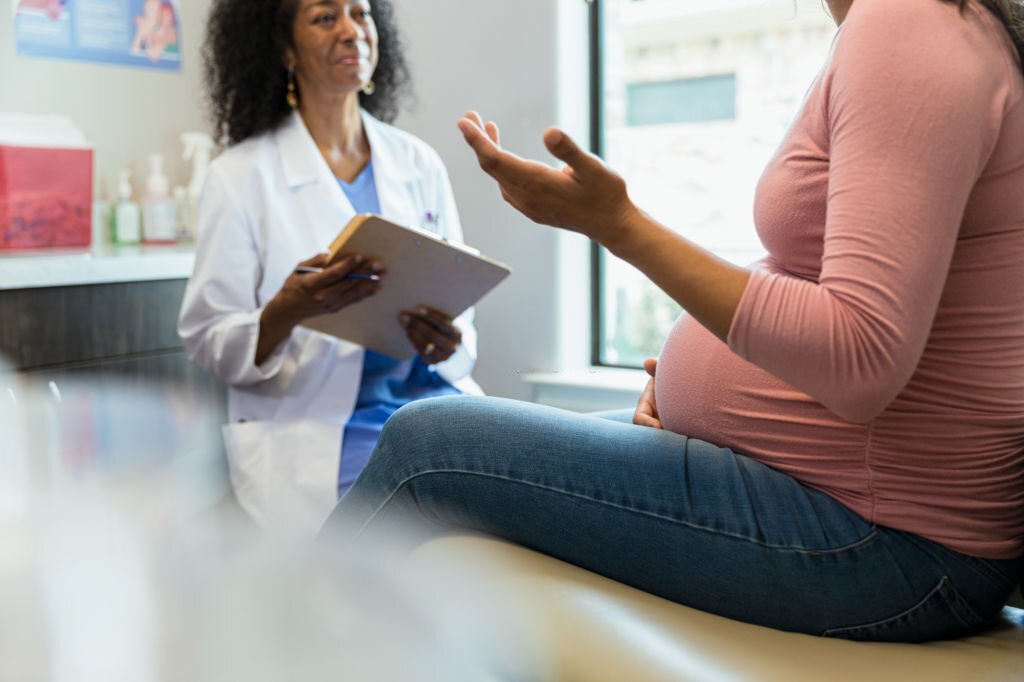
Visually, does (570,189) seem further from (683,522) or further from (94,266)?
(94,266)

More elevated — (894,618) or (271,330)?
(271,330)

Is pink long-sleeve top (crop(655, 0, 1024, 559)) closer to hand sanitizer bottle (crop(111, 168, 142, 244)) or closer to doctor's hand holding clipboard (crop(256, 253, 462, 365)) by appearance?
doctor's hand holding clipboard (crop(256, 253, 462, 365))

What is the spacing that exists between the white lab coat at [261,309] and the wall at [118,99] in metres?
0.47

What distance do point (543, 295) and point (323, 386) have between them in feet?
2.04

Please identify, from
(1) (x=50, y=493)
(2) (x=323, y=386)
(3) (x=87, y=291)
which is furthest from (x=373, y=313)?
(1) (x=50, y=493)

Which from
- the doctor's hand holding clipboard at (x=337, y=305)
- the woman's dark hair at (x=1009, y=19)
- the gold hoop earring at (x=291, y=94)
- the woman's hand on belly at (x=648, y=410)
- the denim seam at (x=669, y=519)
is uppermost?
the gold hoop earring at (x=291, y=94)

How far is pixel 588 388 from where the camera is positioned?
6.18 ft

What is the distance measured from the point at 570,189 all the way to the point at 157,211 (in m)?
1.38

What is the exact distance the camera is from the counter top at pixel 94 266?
4.60 ft

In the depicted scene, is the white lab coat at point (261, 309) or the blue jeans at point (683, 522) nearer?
the blue jeans at point (683, 522)

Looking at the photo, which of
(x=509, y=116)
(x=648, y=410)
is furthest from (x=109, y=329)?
(x=648, y=410)

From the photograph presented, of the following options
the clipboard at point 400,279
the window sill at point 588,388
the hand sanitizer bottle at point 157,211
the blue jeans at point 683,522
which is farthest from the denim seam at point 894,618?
the hand sanitizer bottle at point 157,211

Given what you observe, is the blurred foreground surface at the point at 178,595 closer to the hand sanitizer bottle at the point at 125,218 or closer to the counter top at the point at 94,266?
the counter top at the point at 94,266

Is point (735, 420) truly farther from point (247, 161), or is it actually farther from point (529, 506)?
point (247, 161)
